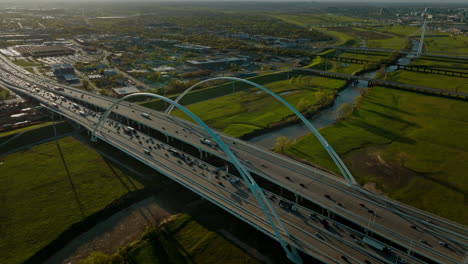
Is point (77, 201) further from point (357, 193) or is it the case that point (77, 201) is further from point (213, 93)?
point (213, 93)

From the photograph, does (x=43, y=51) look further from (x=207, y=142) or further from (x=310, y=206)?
(x=310, y=206)

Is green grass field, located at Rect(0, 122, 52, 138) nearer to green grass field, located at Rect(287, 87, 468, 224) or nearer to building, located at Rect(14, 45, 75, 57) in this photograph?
green grass field, located at Rect(287, 87, 468, 224)

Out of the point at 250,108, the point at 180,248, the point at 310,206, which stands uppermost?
the point at 250,108

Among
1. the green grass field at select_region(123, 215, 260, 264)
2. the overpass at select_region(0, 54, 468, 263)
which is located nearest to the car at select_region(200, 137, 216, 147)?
the overpass at select_region(0, 54, 468, 263)

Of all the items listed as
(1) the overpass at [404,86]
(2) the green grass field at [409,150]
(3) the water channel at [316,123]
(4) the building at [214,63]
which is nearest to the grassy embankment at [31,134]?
(3) the water channel at [316,123]

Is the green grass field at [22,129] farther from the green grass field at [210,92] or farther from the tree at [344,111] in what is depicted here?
the tree at [344,111]

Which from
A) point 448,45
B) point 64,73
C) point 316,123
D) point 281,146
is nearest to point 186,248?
point 281,146

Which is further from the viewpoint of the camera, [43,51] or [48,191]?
[43,51]
